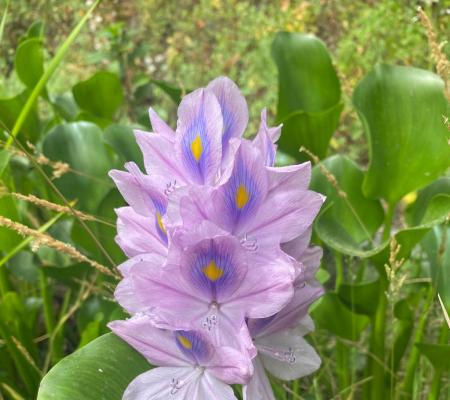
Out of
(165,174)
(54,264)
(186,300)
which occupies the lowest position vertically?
(54,264)

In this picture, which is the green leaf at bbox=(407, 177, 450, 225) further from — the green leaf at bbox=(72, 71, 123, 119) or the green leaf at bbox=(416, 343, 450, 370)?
the green leaf at bbox=(72, 71, 123, 119)

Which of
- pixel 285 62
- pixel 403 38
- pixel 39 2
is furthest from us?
pixel 39 2

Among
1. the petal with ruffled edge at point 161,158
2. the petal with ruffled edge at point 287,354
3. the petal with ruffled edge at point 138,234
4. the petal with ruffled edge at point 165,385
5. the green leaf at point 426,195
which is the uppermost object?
the petal with ruffled edge at point 161,158

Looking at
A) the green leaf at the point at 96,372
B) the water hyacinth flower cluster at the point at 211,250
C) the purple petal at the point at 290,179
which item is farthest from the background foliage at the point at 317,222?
the purple petal at the point at 290,179

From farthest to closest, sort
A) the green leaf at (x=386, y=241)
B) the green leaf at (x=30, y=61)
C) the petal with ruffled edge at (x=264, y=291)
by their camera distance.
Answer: the green leaf at (x=30, y=61)
the green leaf at (x=386, y=241)
the petal with ruffled edge at (x=264, y=291)

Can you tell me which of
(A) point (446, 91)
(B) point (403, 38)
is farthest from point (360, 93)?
(B) point (403, 38)

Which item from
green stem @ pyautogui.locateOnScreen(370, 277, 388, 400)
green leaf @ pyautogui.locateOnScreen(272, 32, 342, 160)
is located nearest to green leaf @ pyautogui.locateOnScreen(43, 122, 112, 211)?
green leaf @ pyautogui.locateOnScreen(272, 32, 342, 160)

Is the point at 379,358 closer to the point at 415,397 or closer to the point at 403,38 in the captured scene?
the point at 415,397

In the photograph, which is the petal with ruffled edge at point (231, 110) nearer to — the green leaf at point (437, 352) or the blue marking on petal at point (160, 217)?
the blue marking on petal at point (160, 217)
